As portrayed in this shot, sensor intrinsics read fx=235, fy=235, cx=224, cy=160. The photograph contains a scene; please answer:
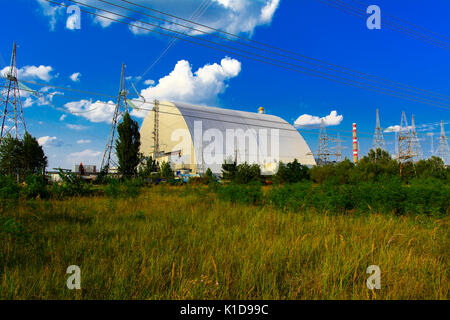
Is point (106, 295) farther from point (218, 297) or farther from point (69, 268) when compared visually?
point (218, 297)

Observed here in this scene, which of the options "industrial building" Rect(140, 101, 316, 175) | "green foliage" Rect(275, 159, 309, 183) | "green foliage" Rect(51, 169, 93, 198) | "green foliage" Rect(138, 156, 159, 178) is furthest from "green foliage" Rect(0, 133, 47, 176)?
"green foliage" Rect(275, 159, 309, 183)

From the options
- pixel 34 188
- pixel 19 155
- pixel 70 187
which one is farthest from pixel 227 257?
pixel 19 155

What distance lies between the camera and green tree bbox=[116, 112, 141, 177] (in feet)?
103

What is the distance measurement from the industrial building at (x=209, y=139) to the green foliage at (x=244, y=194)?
125 feet

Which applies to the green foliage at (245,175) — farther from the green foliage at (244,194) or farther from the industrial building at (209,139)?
the green foliage at (244,194)

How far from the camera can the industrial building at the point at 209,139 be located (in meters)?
51.6

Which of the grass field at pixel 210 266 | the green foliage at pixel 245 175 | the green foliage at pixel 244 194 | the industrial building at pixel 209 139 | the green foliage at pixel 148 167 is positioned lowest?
the grass field at pixel 210 266

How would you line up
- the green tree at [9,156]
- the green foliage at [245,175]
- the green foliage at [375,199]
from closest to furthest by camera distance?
the green foliage at [375,199] → the green tree at [9,156] → the green foliage at [245,175]

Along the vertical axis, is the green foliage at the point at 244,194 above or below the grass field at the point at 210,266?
above

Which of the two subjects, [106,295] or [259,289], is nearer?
[106,295]

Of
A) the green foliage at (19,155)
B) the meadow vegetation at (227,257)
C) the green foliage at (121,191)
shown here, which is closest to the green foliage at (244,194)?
the meadow vegetation at (227,257)

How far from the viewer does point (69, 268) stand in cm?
257
